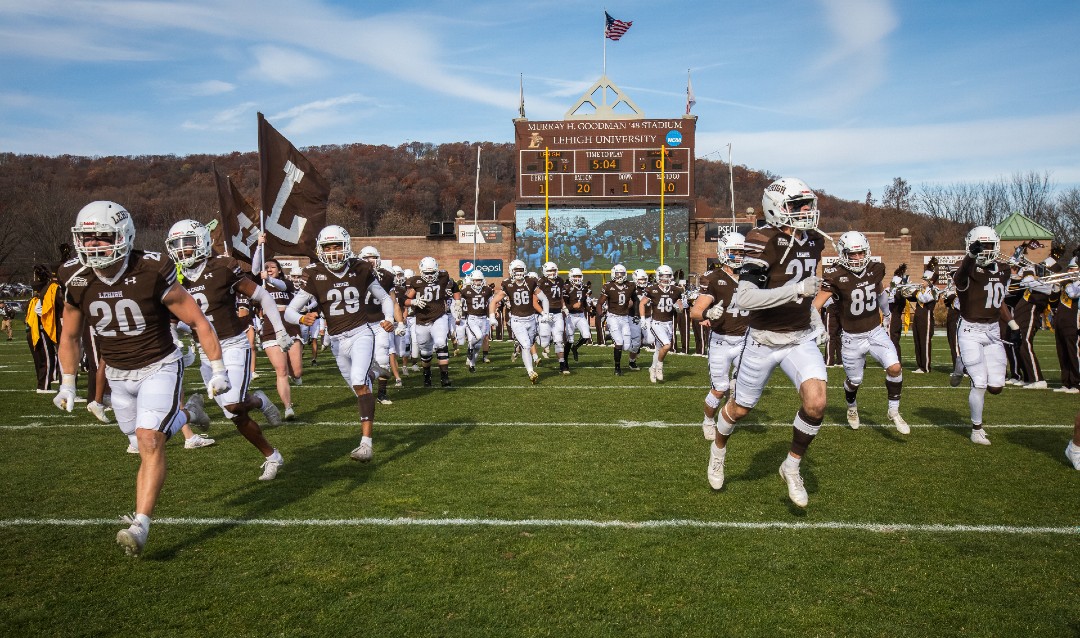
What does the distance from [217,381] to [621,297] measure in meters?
10.6

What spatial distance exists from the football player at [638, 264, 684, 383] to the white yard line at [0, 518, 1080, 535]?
25.6 ft

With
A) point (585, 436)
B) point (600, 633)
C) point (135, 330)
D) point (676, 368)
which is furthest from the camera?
point (676, 368)

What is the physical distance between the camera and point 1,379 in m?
14.1

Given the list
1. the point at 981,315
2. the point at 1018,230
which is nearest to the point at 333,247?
the point at 981,315

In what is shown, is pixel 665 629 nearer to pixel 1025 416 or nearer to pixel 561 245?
pixel 1025 416

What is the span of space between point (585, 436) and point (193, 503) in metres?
4.10

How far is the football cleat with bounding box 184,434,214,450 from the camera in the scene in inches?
308

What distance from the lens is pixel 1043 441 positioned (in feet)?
25.8

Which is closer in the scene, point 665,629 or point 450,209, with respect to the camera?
point 665,629

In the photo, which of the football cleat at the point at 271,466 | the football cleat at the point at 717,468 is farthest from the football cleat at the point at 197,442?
the football cleat at the point at 717,468

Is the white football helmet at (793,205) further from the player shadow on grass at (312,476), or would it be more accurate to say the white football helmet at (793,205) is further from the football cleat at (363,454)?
the football cleat at (363,454)

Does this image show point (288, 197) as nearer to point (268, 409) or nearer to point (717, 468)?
point (268, 409)

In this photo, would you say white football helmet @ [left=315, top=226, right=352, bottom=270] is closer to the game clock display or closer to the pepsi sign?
the game clock display

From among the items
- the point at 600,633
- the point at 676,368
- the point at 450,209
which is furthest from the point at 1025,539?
the point at 450,209
